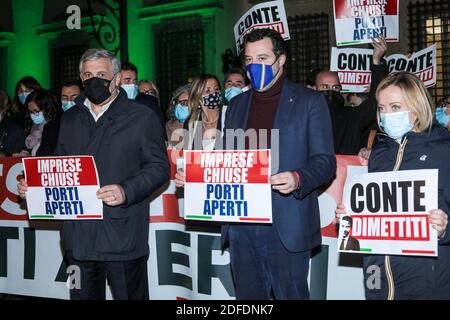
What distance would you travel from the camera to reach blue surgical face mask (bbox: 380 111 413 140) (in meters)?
3.44

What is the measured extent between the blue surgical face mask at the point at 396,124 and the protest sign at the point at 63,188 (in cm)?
177

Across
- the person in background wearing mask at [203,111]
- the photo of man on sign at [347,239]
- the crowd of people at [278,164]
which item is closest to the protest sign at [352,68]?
the person in background wearing mask at [203,111]

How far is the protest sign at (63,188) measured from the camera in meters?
4.05

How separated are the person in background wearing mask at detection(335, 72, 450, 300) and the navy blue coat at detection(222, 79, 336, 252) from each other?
0.32 meters

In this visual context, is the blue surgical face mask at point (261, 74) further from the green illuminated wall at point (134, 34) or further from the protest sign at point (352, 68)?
the green illuminated wall at point (134, 34)

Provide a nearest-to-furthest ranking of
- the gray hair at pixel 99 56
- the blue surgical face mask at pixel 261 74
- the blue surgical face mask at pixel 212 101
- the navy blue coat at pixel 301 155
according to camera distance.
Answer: the navy blue coat at pixel 301 155, the blue surgical face mask at pixel 261 74, the gray hair at pixel 99 56, the blue surgical face mask at pixel 212 101

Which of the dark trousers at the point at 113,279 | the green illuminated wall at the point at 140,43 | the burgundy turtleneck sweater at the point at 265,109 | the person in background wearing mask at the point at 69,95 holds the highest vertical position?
the green illuminated wall at the point at 140,43

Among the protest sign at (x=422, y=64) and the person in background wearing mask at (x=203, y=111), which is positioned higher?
the protest sign at (x=422, y=64)

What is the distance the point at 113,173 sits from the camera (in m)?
4.05

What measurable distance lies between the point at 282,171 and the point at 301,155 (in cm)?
14

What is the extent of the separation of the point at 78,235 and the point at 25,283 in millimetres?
2603

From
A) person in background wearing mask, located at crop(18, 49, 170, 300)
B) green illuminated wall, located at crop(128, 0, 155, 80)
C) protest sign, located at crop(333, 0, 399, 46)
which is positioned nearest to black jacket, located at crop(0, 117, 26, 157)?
person in background wearing mask, located at crop(18, 49, 170, 300)

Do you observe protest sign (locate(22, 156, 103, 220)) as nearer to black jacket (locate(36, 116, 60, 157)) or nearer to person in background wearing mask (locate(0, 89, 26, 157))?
black jacket (locate(36, 116, 60, 157))

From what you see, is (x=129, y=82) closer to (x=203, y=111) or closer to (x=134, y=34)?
(x=203, y=111)
